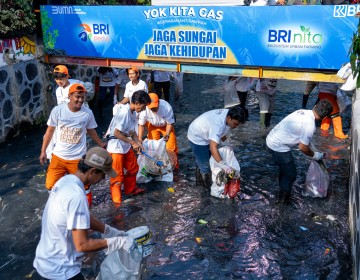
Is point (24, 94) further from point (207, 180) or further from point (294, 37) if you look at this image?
point (294, 37)

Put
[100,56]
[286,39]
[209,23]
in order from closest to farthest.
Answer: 1. [286,39]
2. [209,23]
3. [100,56]

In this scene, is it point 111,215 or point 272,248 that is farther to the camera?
point 111,215

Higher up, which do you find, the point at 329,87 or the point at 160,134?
the point at 329,87

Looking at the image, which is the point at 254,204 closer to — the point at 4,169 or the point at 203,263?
the point at 203,263

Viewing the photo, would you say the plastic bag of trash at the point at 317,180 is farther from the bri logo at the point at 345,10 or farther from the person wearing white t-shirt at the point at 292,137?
the bri logo at the point at 345,10

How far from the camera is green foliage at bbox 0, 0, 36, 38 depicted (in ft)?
29.6

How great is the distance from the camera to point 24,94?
9.77 m

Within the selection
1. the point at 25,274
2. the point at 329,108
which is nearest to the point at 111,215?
the point at 25,274

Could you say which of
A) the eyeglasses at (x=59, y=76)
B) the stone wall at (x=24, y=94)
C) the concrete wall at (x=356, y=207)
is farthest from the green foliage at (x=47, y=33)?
the concrete wall at (x=356, y=207)

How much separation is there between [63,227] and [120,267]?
0.58 m

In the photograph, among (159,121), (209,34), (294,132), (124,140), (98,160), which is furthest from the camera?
(209,34)

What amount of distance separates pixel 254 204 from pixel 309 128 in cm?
146

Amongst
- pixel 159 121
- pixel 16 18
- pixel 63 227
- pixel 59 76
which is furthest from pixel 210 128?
pixel 16 18

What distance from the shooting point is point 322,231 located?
5680mm
